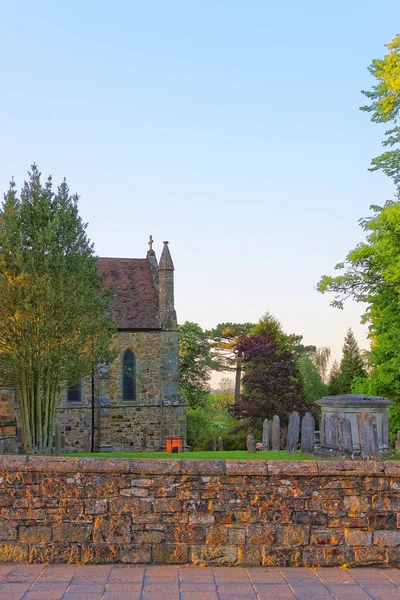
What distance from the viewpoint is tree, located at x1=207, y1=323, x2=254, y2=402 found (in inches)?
2270

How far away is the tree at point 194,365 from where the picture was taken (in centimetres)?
4881

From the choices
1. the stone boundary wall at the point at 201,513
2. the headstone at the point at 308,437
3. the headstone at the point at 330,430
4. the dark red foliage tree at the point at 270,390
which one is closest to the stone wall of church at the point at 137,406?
the dark red foliage tree at the point at 270,390

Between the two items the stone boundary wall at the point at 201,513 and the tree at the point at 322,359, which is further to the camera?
the tree at the point at 322,359

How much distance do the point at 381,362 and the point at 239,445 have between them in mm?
12850

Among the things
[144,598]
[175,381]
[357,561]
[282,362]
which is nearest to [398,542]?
[357,561]

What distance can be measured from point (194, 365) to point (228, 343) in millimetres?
8213

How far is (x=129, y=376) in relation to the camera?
32.9 m

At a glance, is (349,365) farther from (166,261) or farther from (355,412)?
(355,412)

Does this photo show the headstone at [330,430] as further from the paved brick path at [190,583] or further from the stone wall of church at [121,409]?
the stone wall of church at [121,409]

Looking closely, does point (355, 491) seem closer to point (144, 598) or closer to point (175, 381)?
point (144, 598)

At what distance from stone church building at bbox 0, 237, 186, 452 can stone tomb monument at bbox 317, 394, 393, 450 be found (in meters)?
12.8

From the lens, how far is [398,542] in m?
7.36

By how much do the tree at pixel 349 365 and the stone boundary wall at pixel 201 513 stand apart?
1347 inches

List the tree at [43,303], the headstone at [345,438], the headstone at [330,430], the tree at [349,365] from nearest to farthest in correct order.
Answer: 1. the headstone at [345,438]
2. the headstone at [330,430]
3. the tree at [43,303]
4. the tree at [349,365]
